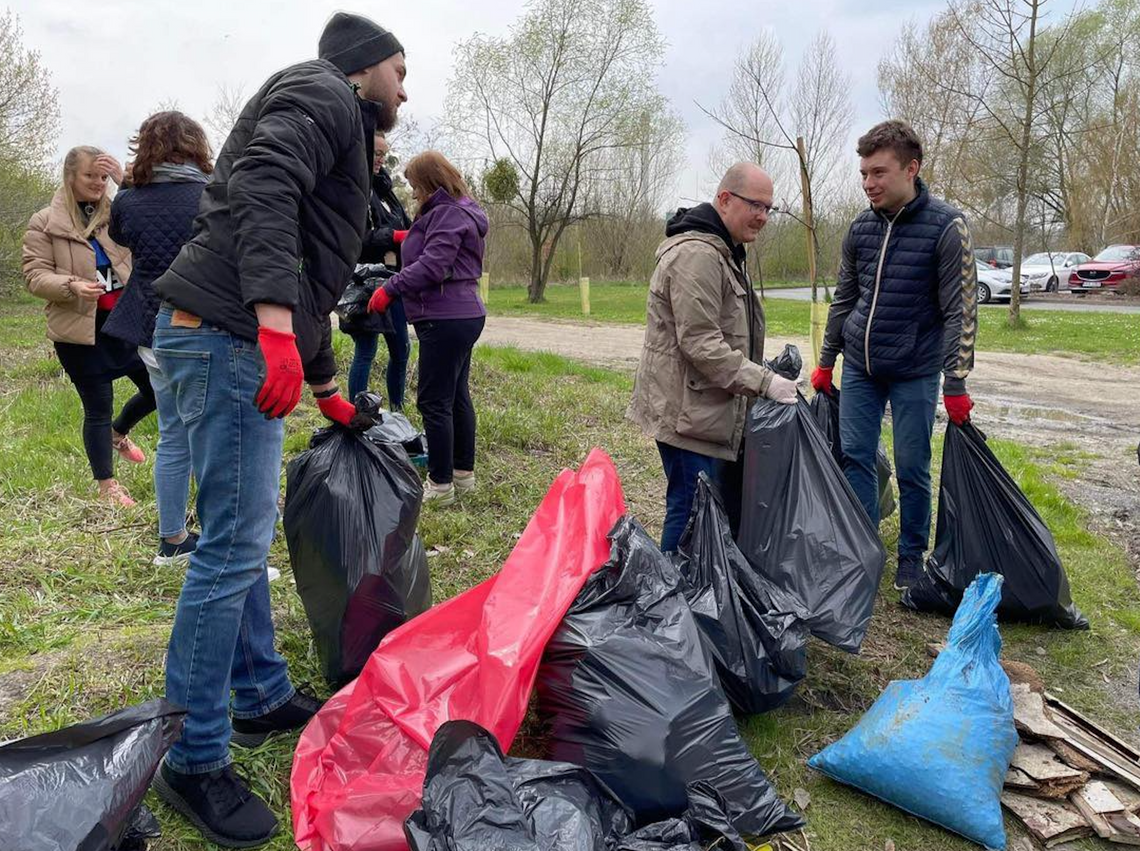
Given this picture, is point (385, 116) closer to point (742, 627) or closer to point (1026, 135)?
point (742, 627)

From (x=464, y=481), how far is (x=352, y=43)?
98.3 inches

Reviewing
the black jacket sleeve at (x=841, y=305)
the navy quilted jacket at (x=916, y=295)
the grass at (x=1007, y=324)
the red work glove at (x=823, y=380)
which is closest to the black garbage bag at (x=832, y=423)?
the red work glove at (x=823, y=380)

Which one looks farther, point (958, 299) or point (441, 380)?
point (441, 380)

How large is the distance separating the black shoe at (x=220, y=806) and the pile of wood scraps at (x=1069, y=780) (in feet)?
6.04

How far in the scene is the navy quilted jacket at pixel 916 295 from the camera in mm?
3082

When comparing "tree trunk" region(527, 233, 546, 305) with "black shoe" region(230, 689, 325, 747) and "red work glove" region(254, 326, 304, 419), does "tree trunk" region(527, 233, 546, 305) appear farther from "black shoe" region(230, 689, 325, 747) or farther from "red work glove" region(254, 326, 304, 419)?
"red work glove" region(254, 326, 304, 419)

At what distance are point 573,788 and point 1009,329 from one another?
14462 mm

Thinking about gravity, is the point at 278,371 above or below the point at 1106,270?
below

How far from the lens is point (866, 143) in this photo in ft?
10.2

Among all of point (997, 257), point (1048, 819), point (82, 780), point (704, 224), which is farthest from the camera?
point (997, 257)

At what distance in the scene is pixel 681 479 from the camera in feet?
9.66

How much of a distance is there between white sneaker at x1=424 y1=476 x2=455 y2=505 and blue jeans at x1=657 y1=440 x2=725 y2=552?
52.3 inches

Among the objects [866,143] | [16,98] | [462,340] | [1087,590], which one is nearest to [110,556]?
[462,340]

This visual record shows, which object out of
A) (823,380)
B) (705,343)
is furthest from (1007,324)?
(705,343)
